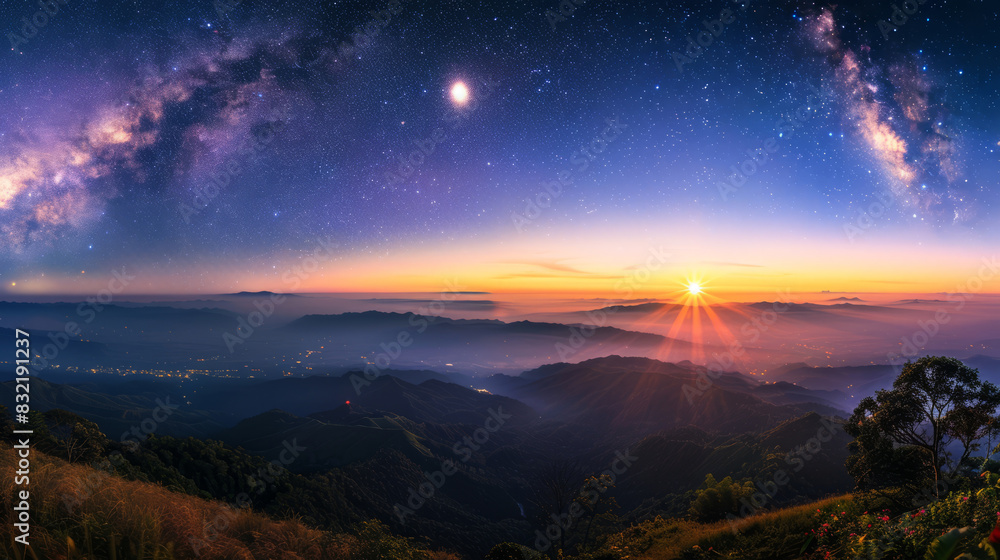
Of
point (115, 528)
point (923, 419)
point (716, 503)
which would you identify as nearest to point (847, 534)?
point (923, 419)

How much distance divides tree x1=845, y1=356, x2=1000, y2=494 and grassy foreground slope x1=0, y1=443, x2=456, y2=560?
72.8 ft

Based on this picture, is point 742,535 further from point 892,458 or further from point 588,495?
point 588,495

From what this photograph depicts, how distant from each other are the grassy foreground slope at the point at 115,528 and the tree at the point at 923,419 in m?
22.2

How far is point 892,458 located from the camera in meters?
17.1

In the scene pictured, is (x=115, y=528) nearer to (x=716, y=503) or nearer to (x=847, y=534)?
(x=847, y=534)

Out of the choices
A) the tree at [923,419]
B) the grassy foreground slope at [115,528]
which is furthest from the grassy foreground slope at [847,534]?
the grassy foreground slope at [115,528]

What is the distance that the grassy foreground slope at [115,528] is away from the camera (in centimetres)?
446

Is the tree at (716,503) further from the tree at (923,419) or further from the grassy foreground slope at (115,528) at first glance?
the grassy foreground slope at (115,528)

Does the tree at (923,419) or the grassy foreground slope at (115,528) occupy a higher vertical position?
the grassy foreground slope at (115,528)

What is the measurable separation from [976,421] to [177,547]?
26047 millimetres

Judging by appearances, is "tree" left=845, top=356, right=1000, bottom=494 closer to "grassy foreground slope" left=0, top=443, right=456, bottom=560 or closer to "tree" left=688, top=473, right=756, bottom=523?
"tree" left=688, top=473, right=756, bottom=523

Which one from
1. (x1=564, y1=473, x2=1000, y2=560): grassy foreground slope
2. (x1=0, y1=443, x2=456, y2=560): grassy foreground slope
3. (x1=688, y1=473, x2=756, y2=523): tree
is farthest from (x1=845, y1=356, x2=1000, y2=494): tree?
(x1=0, y1=443, x2=456, y2=560): grassy foreground slope

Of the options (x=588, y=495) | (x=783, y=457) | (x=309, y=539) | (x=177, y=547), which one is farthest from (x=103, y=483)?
(x=783, y=457)

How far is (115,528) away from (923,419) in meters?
26.2
